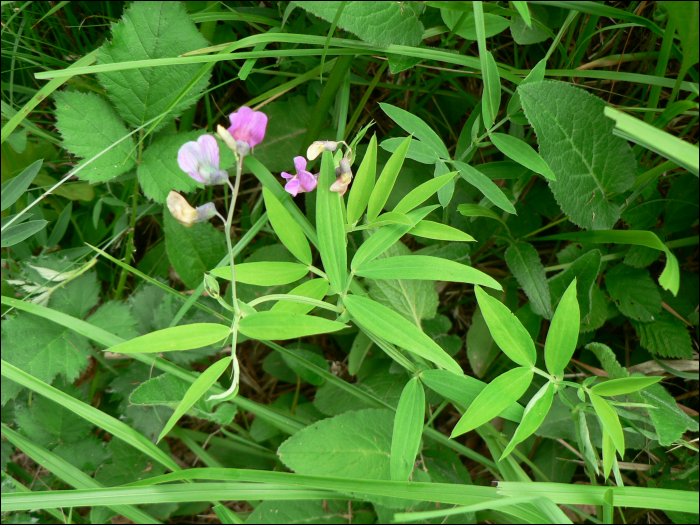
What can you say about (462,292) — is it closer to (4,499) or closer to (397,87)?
(397,87)

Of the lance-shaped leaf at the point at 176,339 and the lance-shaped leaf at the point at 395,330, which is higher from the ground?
the lance-shaped leaf at the point at 176,339

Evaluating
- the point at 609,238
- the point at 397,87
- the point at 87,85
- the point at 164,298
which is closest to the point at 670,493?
the point at 609,238

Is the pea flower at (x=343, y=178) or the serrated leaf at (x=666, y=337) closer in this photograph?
the pea flower at (x=343, y=178)

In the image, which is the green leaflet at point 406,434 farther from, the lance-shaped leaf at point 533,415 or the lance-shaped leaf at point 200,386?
the lance-shaped leaf at point 200,386

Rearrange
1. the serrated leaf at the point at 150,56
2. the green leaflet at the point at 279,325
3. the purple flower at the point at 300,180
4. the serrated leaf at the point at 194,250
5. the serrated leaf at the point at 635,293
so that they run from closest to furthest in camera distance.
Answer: the green leaflet at the point at 279,325 < the purple flower at the point at 300,180 < the serrated leaf at the point at 150,56 < the serrated leaf at the point at 635,293 < the serrated leaf at the point at 194,250

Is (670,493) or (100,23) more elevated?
(100,23)

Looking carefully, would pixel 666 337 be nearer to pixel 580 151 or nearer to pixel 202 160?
pixel 580 151

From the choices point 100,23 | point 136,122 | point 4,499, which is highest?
point 100,23

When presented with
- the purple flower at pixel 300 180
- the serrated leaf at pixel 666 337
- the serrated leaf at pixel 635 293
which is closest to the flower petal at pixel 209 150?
the purple flower at pixel 300 180
